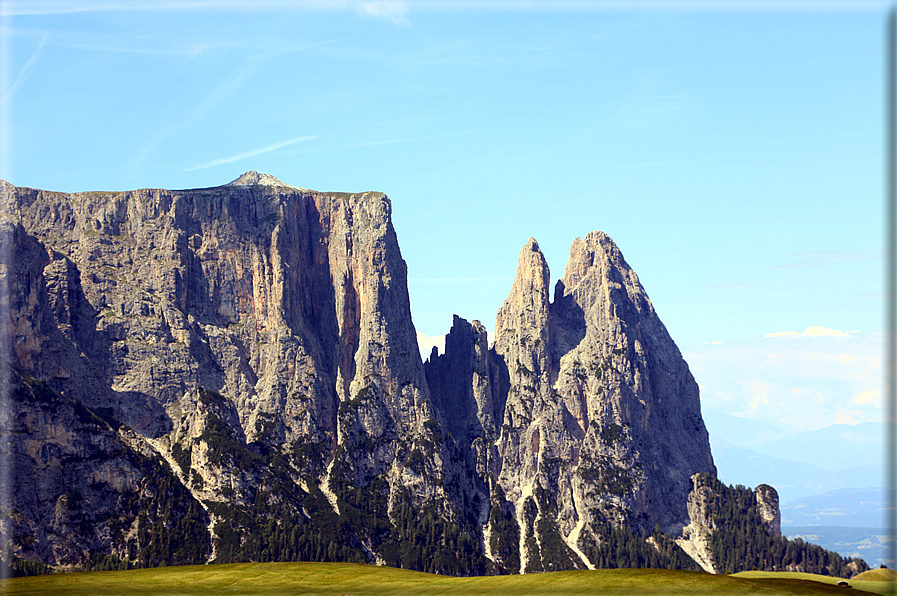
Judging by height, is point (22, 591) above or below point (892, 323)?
below

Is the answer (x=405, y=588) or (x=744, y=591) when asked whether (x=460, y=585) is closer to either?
(x=405, y=588)

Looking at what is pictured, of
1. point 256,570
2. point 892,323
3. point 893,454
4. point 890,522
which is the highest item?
point 892,323

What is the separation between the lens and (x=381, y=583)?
555 feet

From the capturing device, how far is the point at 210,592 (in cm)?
16338

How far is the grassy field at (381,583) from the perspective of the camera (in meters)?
137

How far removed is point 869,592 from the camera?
457ft

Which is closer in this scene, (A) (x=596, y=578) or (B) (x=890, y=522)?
(B) (x=890, y=522)

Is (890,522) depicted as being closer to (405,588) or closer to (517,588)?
(517,588)

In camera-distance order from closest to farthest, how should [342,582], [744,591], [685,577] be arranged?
1. [744,591]
2. [685,577]
3. [342,582]

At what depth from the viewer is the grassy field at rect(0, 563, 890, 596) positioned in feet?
450

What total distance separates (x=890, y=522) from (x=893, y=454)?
452cm

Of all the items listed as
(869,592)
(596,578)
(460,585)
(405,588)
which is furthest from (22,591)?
(869,592)

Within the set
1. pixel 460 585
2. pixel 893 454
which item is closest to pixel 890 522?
pixel 893 454

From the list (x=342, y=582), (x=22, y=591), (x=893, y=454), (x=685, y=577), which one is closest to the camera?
(x=893, y=454)
